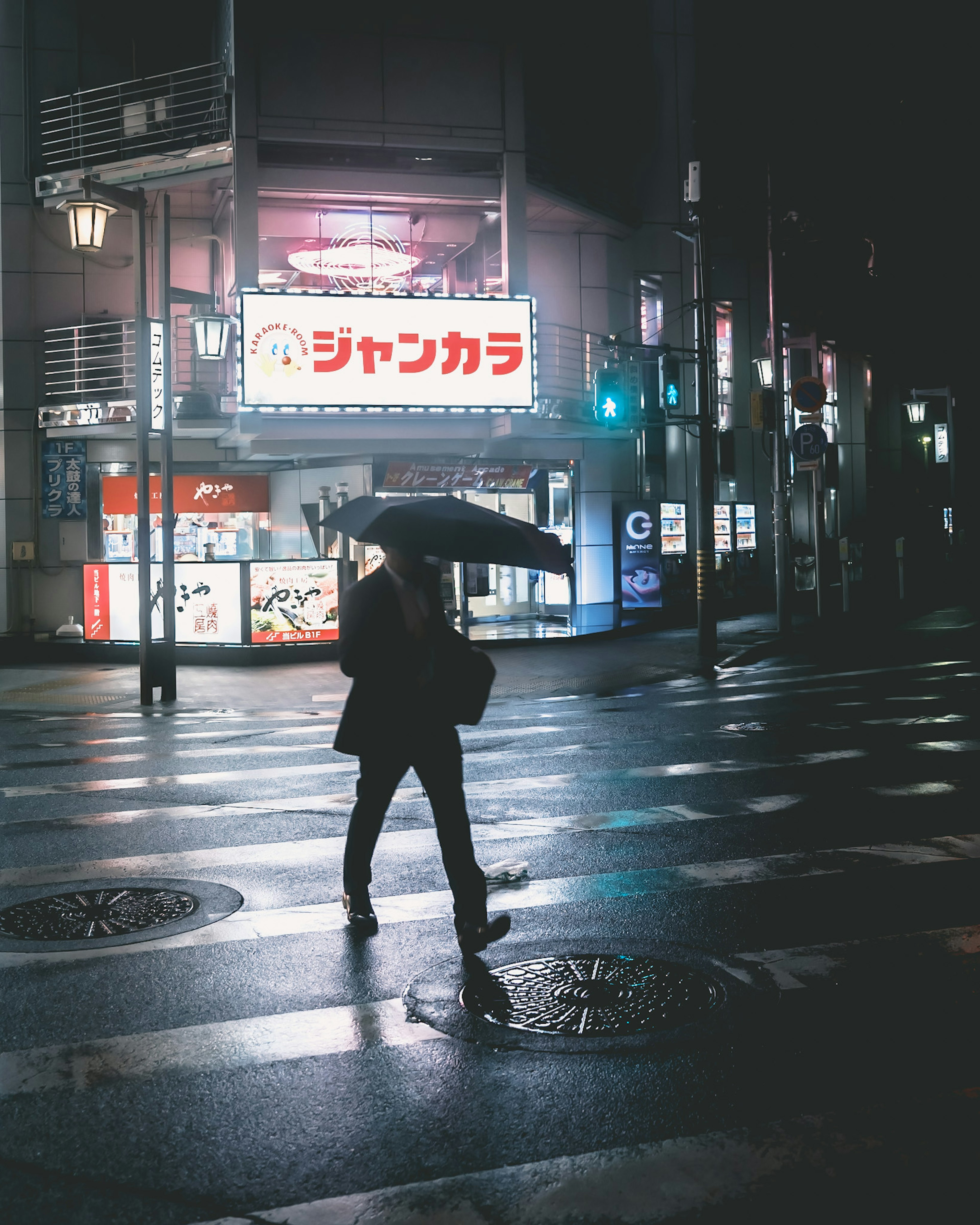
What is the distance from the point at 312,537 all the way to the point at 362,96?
9.17 m

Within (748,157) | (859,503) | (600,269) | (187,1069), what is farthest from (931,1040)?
(859,503)

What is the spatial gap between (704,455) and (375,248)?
Result: 8.59 meters

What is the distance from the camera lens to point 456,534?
5.38 metres

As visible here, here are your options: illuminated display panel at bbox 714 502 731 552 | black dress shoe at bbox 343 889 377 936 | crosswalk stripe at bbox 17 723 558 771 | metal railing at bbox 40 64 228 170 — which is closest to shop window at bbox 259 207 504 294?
metal railing at bbox 40 64 228 170

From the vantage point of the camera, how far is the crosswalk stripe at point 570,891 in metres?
5.77

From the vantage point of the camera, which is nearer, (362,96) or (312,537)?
(362,96)

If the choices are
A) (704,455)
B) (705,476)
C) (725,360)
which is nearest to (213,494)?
(704,455)

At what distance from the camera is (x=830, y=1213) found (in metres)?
3.25

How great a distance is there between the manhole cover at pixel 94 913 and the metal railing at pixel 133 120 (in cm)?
1814

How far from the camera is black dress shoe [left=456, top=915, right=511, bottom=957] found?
18.1ft

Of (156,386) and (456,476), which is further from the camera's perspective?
(456,476)

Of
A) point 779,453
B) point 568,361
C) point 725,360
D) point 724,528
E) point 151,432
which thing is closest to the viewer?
point 151,432

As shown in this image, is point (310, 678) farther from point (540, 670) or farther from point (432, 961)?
point (432, 961)

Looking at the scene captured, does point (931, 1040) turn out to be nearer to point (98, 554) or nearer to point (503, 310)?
point (503, 310)
